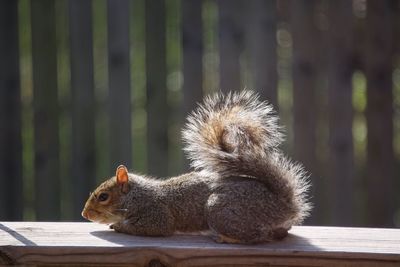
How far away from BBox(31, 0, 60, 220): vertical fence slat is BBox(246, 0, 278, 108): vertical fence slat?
37.6 inches

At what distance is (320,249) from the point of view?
2.07 m

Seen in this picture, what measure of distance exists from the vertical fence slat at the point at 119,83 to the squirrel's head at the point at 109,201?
1466 millimetres

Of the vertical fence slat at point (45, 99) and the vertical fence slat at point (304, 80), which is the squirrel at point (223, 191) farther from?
the vertical fence slat at point (45, 99)

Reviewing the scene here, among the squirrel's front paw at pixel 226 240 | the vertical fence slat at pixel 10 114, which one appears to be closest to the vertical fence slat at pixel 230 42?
the vertical fence slat at pixel 10 114

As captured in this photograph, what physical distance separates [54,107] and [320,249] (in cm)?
218

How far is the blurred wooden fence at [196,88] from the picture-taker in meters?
3.88

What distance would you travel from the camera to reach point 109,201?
244 centimetres

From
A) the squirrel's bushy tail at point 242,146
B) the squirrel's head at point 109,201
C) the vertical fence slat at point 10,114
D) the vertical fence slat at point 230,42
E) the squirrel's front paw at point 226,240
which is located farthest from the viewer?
the vertical fence slat at point 10,114

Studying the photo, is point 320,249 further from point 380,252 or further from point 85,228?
point 85,228

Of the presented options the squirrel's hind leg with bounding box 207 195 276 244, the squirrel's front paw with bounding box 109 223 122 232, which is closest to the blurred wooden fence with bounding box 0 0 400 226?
the squirrel's front paw with bounding box 109 223 122 232

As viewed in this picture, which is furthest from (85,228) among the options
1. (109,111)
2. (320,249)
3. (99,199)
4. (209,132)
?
(109,111)

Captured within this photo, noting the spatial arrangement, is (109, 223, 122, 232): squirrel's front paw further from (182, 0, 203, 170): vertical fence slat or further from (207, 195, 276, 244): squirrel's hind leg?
(182, 0, 203, 170): vertical fence slat

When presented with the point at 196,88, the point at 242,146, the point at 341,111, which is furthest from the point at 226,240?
the point at 341,111

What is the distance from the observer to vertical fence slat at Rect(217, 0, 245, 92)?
152 inches
